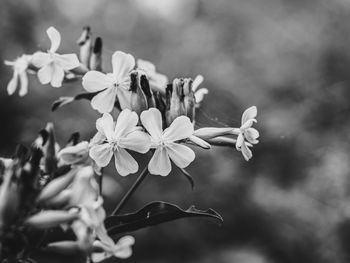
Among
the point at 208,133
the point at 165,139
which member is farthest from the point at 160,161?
the point at 208,133

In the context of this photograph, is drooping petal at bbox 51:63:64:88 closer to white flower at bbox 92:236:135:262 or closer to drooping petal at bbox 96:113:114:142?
drooping petal at bbox 96:113:114:142

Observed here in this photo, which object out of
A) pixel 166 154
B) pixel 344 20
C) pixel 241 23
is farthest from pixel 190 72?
pixel 166 154

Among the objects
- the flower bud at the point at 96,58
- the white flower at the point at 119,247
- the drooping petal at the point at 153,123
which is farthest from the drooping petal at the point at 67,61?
the white flower at the point at 119,247

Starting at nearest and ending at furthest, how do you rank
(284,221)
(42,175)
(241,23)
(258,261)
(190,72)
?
(42,175) → (258,261) → (284,221) → (190,72) → (241,23)

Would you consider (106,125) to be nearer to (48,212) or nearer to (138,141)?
(138,141)

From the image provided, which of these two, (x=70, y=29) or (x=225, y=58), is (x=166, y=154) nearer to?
(x=225, y=58)

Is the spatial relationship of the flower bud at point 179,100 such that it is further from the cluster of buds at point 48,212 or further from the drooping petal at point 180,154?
the cluster of buds at point 48,212
